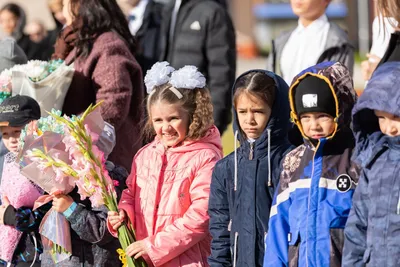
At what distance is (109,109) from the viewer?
6691 millimetres

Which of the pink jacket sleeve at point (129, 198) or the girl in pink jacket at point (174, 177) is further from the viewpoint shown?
the pink jacket sleeve at point (129, 198)

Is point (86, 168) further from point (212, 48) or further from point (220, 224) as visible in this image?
point (212, 48)

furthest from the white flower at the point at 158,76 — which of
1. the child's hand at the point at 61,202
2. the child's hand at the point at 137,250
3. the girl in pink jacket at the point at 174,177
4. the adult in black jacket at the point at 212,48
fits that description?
the adult in black jacket at the point at 212,48

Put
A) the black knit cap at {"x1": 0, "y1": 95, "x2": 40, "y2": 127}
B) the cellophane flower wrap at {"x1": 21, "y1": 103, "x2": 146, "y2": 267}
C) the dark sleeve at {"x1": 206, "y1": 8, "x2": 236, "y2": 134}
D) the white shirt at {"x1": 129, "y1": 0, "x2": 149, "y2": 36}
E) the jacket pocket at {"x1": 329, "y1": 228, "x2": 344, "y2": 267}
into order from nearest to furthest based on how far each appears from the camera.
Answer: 1. the jacket pocket at {"x1": 329, "y1": 228, "x2": 344, "y2": 267}
2. the cellophane flower wrap at {"x1": 21, "y1": 103, "x2": 146, "y2": 267}
3. the black knit cap at {"x1": 0, "y1": 95, "x2": 40, "y2": 127}
4. the dark sleeve at {"x1": 206, "y1": 8, "x2": 236, "y2": 134}
5. the white shirt at {"x1": 129, "y1": 0, "x2": 149, "y2": 36}

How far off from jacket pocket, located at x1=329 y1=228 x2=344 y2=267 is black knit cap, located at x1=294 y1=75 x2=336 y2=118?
55 cm

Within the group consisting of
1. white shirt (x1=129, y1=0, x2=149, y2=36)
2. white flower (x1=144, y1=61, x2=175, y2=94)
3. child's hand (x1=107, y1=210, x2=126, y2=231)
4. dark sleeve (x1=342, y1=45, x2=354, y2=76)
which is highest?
white shirt (x1=129, y1=0, x2=149, y2=36)

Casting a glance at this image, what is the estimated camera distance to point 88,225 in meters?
5.80

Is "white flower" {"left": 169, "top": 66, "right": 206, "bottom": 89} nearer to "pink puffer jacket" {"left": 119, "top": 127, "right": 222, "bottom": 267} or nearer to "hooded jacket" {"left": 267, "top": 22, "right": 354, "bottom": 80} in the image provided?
"pink puffer jacket" {"left": 119, "top": 127, "right": 222, "bottom": 267}

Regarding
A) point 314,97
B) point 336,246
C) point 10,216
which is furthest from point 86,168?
point 336,246

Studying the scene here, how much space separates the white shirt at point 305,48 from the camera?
278 inches

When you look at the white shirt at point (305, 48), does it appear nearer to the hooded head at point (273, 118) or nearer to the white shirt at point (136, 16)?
the hooded head at point (273, 118)

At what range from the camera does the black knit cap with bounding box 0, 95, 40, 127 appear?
638 centimetres

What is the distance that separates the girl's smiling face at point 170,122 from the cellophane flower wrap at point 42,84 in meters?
1.24

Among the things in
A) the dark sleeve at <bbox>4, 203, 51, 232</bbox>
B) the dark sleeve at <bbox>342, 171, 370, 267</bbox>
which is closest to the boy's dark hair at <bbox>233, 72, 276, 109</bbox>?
the dark sleeve at <bbox>342, 171, 370, 267</bbox>
